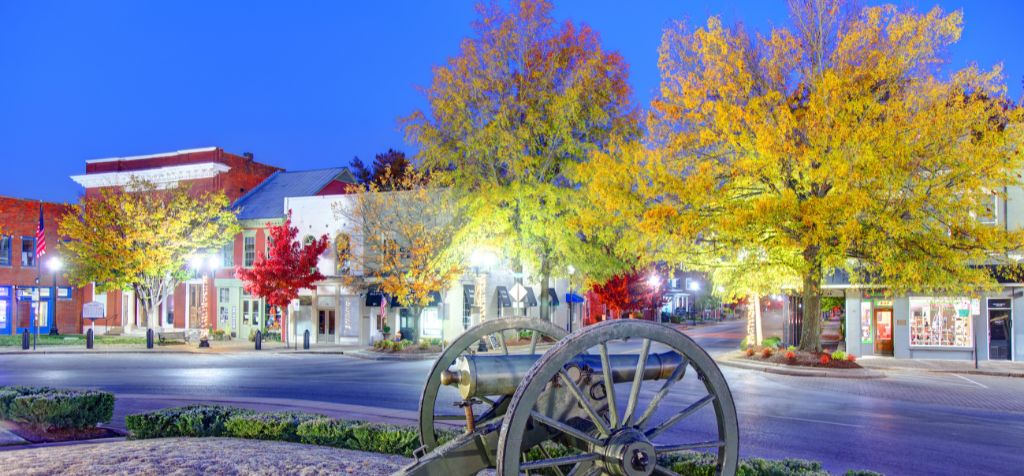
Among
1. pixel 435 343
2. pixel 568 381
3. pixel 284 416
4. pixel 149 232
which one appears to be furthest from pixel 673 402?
pixel 149 232

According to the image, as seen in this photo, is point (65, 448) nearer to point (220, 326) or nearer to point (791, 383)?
point (791, 383)

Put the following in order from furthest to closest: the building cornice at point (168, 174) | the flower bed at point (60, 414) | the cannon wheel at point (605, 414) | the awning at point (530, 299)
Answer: the building cornice at point (168, 174) < the awning at point (530, 299) < the flower bed at point (60, 414) < the cannon wheel at point (605, 414)

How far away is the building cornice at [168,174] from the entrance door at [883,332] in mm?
37174

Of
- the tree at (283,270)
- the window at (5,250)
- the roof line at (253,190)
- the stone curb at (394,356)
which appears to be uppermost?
the roof line at (253,190)

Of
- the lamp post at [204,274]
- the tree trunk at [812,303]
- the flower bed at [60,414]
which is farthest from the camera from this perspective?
the lamp post at [204,274]

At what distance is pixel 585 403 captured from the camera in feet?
18.9

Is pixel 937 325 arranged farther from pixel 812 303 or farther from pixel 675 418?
pixel 675 418

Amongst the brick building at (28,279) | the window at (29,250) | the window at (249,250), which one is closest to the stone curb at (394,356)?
the window at (249,250)

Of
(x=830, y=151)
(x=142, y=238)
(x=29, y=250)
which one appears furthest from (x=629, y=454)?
(x=29, y=250)

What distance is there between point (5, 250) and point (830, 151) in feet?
160

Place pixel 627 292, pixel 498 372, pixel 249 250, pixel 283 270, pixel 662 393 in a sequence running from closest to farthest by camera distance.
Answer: pixel 498 372, pixel 662 393, pixel 283 270, pixel 249 250, pixel 627 292

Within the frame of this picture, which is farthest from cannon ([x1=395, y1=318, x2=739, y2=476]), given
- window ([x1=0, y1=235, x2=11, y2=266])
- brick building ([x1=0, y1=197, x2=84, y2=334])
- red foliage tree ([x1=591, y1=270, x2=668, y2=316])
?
window ([x1=0, y1=235, x2=11, y2=266])

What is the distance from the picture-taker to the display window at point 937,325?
3244cm

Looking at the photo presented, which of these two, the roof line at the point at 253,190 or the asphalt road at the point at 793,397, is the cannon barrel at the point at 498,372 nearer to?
the asphalt road at the point at 793,397
